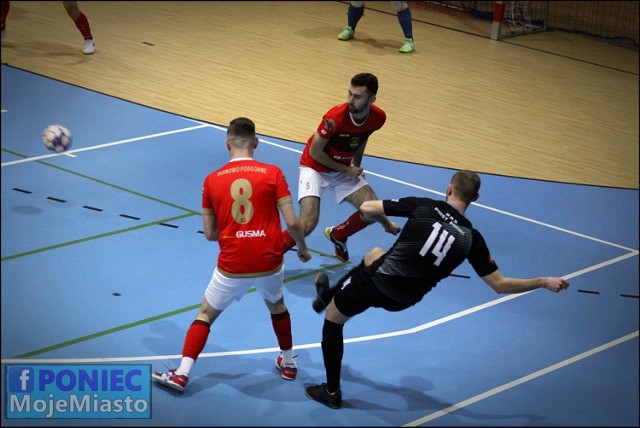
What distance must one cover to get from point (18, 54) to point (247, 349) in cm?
897

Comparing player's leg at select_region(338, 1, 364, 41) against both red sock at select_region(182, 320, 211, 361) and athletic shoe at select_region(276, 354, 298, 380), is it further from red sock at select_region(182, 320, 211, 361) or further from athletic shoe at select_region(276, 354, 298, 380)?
red sock at select_region(182, 320, 211, 361)

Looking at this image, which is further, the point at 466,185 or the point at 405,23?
the point at 405,23

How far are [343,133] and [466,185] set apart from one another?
101 inches

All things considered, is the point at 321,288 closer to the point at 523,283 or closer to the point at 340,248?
the point at 523,283

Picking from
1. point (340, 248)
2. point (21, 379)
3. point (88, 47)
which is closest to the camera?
point (21, 379)

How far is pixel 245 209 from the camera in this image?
6.72 m

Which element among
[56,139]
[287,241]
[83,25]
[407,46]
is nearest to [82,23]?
[83,25]

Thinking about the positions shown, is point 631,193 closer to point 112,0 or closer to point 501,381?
point 501,381

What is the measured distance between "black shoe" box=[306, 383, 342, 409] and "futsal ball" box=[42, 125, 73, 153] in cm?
406

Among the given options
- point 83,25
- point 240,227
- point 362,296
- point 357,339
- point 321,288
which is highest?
point 240,227

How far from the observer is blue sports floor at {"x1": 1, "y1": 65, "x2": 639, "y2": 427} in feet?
23.0

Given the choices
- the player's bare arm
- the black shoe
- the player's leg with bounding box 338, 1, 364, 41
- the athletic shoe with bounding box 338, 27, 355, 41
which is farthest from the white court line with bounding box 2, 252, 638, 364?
the athletic shoe with bounding box 338, 27, 355, 41

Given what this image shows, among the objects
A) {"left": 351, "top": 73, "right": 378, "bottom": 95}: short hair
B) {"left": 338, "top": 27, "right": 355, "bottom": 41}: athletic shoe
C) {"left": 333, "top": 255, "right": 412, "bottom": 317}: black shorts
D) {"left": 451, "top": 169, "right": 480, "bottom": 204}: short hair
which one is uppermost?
{"left": 351, "top": 73, "right": 378, "bottom": 95}: short hair

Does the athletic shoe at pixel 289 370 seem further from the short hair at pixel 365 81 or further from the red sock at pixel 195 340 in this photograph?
the short hair at pixel 365 81
